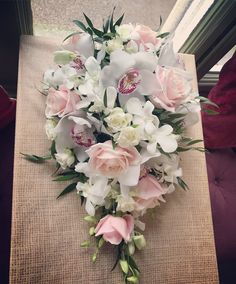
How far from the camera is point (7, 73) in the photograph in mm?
1099

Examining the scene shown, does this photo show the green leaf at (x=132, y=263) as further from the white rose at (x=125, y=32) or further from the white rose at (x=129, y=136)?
the white rose at (x=125, y=32)

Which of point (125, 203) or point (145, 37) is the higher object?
point (145, 37)

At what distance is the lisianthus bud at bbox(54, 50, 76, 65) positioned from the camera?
65 cm

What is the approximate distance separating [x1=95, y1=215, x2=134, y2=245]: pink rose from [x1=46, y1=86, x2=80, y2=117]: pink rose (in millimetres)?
235

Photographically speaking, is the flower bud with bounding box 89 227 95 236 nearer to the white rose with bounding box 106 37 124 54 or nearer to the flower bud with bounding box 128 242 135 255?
the flower bud with bounding box 128 242 135 255

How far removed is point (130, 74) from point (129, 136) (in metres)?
0.12

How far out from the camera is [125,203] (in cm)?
57

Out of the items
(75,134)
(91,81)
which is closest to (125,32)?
(91,81)

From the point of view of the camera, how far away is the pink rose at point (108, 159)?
0.53 metres

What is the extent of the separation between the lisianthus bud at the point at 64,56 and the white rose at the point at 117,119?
0.18m

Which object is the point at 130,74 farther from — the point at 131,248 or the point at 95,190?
the point at 131,248

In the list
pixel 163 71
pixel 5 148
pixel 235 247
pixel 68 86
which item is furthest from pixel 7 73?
pixel 235 247

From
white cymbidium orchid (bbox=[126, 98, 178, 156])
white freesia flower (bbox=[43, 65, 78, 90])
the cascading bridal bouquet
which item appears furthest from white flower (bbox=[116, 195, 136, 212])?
white freesia flower (bbox=[43, 65, 78, 90])

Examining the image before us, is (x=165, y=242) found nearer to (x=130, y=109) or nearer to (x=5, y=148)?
(x=130, y=109)
